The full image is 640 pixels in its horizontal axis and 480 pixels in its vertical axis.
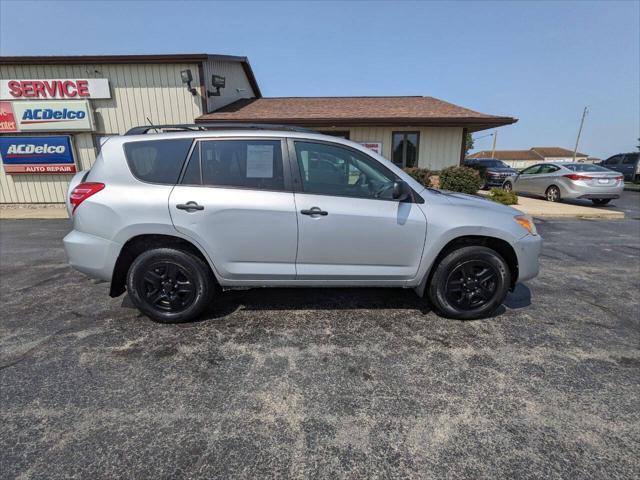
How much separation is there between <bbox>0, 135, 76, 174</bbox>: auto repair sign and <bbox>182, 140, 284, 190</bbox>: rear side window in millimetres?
11301

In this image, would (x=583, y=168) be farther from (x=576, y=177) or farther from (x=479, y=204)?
(x=479, y=204)

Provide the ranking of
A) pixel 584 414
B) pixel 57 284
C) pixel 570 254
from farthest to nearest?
pixel 570 254 → pixel 57 284 → pixel 584 414

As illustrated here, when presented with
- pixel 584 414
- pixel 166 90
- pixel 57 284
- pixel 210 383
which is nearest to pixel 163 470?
pixel 210 383

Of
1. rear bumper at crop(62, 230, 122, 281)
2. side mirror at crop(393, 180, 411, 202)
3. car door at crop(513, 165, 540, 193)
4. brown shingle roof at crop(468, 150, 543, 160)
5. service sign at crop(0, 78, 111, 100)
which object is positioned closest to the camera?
side mirror at crop(393, 180, 411, 202)

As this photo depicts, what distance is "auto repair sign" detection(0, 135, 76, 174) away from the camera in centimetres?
1120

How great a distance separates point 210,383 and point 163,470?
27.6 inches

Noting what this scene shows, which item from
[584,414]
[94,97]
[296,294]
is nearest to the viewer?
[584,414]

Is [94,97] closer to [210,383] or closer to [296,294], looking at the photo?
[296,294]

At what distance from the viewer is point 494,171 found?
1714 cm

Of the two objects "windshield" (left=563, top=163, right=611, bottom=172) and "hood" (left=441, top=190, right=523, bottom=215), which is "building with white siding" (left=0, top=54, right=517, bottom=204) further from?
"hood" (left=441, top=190, right=523, bottom=215)

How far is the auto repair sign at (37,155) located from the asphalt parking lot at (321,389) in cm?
959

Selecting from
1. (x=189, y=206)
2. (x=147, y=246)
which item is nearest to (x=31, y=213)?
(x=147, y=246)

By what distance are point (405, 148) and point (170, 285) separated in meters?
11.2

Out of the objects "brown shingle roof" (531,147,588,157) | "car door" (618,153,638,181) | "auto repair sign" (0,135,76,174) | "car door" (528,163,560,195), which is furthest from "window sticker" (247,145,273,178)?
"brown shingle roof" (531,147,588,157)
